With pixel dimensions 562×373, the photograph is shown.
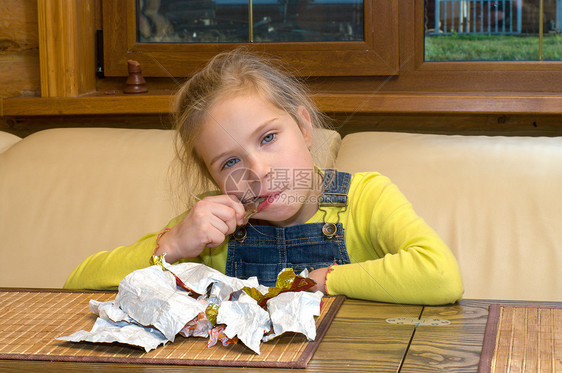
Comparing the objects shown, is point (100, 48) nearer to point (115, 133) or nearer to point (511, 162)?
point (115, 133)

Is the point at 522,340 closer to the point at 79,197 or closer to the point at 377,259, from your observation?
the point at 377,259

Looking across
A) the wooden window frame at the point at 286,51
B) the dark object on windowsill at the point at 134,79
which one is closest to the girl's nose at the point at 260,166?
the wooden window frame at the point at 286,51

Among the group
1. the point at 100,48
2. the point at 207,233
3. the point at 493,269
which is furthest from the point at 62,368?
the point at 100,48

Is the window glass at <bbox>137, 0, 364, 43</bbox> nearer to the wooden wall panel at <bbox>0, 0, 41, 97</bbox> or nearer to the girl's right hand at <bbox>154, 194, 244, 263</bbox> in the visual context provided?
the wooden wall panel at <bbox>0, 0, 41, 97</bbox>

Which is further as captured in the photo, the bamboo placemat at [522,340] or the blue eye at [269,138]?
the blue eye at [269,138]

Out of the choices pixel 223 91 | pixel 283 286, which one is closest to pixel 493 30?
pixel 223 91

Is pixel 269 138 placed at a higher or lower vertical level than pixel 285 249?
higher

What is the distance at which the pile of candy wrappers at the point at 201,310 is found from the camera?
2.27ft

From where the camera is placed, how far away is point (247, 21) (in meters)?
1.93

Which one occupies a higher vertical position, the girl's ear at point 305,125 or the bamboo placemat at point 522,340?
the girl's ear at point 305,125

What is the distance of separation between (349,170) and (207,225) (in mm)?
544

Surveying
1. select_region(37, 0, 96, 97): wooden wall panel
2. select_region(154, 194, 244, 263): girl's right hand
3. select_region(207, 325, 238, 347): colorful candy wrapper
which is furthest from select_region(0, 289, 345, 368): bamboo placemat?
select_region(37, 0, 96, 97): wooden wall panel

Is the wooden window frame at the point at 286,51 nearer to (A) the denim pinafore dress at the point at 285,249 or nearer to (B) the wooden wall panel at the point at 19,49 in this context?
(B) the wooden wall panel at the point at 19,49

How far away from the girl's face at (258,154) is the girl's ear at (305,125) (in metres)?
0.09
